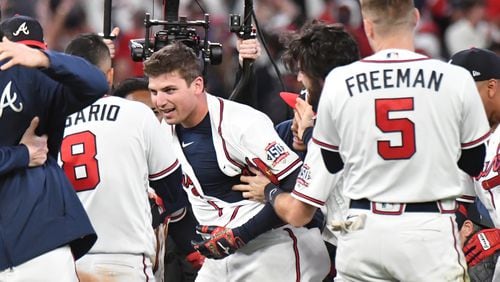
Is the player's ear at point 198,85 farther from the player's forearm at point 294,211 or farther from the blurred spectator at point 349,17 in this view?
the blurred spectator at point 349,17

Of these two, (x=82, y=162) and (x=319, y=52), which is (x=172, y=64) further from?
(x=319, y=52)

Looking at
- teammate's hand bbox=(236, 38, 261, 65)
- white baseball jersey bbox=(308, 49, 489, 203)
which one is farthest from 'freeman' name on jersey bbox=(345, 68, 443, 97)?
teammate's hand bbox=(236, 38, 261, 65)

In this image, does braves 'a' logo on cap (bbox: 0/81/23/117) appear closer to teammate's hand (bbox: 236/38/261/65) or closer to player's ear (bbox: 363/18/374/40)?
player's ear (bbox: 363/18/374/40)

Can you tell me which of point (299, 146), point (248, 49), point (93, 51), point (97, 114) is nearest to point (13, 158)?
point (97, 114)

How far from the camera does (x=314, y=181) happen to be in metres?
5.00

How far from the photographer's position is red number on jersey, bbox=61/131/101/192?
18.3 feet

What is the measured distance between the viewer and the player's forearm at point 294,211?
5113 mm

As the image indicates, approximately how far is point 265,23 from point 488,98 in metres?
6.38

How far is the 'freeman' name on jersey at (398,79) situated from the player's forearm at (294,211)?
0.79 metres

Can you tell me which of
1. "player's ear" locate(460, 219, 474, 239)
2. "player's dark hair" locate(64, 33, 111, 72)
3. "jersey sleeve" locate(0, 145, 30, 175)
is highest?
"player's dark hair" locate(64, 33, 111, 72)

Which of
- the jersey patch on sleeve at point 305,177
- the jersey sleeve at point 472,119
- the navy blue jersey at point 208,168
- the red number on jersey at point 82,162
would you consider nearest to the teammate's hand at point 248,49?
the navy blue jersey at point 208,168

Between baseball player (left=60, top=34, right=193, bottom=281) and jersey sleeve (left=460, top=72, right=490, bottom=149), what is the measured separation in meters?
1.78

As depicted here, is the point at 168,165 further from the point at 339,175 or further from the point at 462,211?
the point at 462,211

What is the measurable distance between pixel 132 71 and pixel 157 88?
515cm
